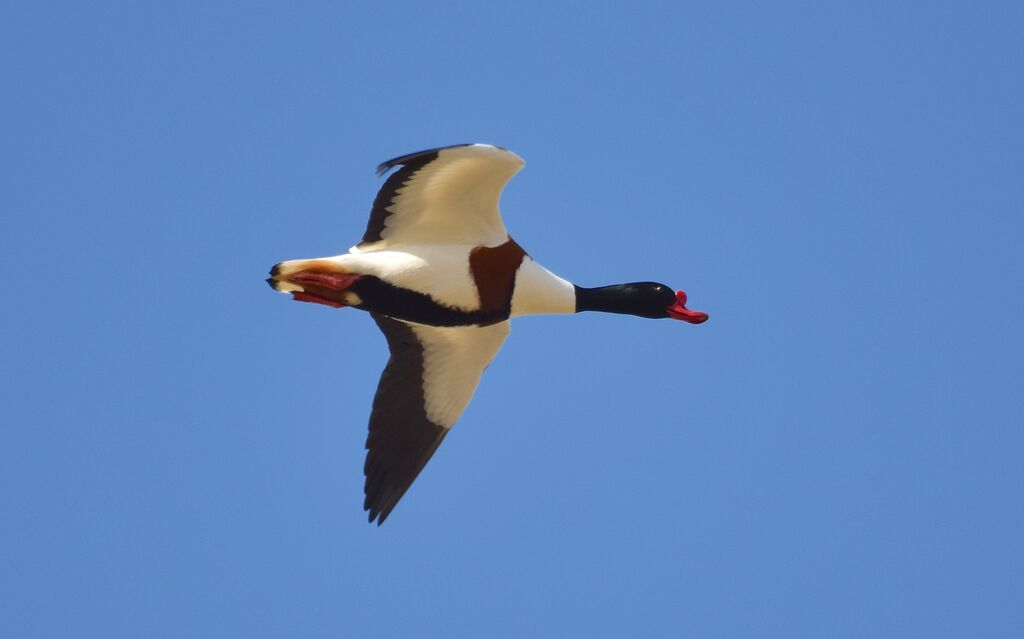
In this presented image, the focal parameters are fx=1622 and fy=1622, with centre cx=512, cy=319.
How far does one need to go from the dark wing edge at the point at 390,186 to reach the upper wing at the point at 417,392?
0.97 metres

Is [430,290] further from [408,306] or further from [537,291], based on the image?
[537,291]

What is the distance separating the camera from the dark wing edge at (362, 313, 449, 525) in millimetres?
11812

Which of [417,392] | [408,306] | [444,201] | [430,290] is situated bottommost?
[417,392]

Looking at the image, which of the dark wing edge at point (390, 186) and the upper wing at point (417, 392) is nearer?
the dark wing edge at point (390, 186)

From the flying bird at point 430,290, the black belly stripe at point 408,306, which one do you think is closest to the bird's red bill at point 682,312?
the flying bird at point 430,290

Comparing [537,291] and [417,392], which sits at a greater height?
[537,291]

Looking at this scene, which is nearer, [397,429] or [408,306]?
[408,306]

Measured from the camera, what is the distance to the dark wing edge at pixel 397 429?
11.8m

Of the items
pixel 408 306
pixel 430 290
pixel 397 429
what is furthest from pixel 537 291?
pixel 397 429

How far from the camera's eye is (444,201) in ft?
37.0

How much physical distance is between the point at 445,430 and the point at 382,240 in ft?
5.22

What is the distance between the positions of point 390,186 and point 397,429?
1881 millimetres

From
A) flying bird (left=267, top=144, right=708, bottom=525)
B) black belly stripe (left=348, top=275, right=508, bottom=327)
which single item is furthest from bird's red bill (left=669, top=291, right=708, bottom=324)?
black belly stripe (left=348, top=275, right=508, bottom=327)

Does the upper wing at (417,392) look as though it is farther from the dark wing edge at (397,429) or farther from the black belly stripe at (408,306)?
the black belly stripe at (408,306)
